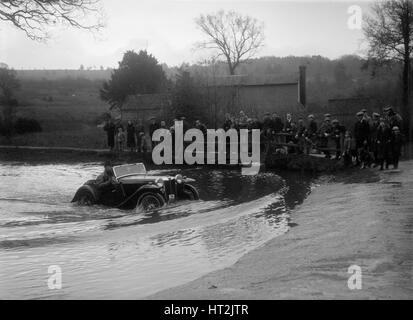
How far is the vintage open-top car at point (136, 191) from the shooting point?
16.0 metres

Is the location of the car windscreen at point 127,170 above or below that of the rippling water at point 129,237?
above

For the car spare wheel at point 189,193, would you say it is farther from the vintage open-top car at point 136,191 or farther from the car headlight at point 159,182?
the car headlight at point 159,182

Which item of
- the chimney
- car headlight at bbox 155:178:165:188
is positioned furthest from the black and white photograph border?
the chimney

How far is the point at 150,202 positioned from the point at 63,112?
44.6 metres

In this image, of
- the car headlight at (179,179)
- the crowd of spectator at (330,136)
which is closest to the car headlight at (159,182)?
the car headlight at (179,179)

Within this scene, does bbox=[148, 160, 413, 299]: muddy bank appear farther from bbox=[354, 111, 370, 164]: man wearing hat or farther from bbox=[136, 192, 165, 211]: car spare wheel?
bbox=[354, 111, 370, 164]: man wearing hat

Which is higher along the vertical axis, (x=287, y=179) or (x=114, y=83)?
(x=114, y=83)

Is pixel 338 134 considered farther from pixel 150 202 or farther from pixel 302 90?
pixel 302 90

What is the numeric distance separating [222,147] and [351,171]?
27.0 ft

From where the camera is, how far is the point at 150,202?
16.0m

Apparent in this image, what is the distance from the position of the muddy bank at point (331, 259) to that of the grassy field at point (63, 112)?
27.2 metres

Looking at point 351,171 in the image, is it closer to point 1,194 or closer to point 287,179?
point 287,179

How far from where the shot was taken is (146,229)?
13.3m
